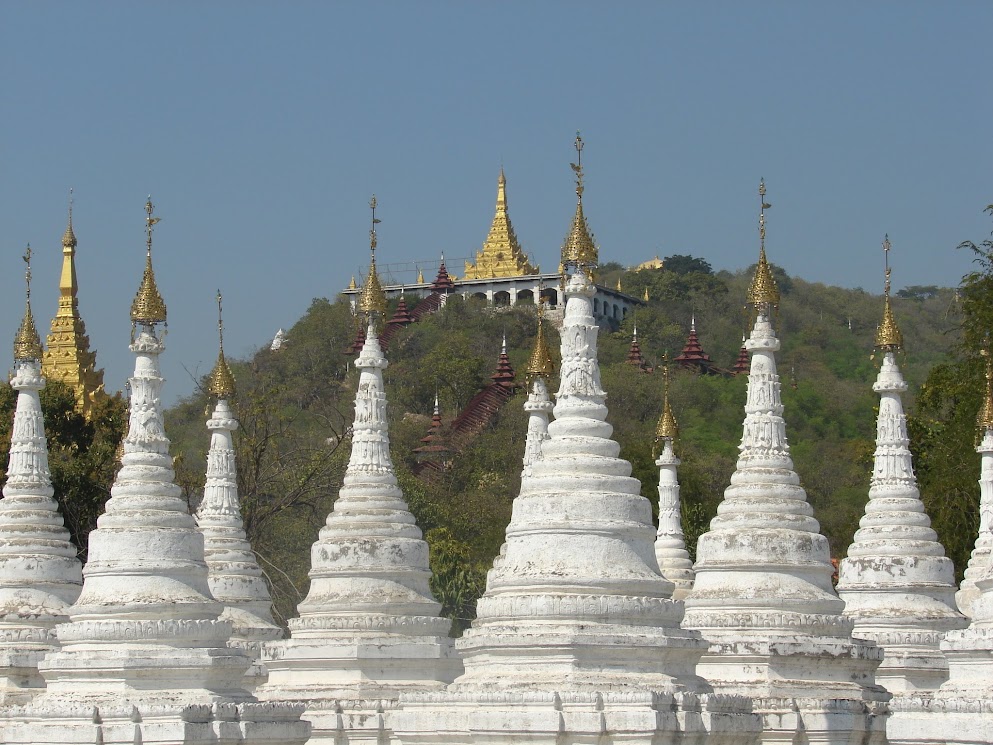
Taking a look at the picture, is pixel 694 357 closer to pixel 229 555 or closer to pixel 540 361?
pixel 540 361

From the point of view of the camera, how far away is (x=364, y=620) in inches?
1286

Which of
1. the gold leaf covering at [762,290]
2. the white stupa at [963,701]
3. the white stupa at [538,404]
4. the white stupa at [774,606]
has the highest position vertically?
the gold leaf covering at [762,290]

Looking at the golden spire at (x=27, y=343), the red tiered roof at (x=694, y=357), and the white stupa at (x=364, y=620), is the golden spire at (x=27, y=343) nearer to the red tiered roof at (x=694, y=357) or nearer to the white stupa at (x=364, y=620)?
the white stupa at (x=364, y=620)

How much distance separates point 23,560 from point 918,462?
2783cm

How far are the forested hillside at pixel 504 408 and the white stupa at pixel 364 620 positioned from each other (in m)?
10.4

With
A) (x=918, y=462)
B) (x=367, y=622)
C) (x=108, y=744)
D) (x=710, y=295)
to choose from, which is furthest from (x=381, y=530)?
(x=710, y=295)

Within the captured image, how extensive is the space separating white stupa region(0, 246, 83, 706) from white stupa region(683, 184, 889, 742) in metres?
9.00

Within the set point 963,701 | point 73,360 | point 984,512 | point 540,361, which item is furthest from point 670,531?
point 73,360

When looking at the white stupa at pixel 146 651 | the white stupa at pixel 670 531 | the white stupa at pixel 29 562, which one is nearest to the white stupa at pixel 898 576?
→ the white stupa at pixel 670 531

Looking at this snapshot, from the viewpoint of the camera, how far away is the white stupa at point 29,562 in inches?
1253

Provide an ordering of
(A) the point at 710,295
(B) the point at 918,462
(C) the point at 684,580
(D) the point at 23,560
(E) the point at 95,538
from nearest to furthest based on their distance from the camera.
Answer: (E) the point at 95,538 → (D) the point at 23,560 → (C) the point at 684,580 → (B) the point at 918,462 → (A) the point at 710,295

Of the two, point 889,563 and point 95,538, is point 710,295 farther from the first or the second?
point 95,538

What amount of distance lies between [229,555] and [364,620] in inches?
157

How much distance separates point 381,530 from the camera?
33.4m
